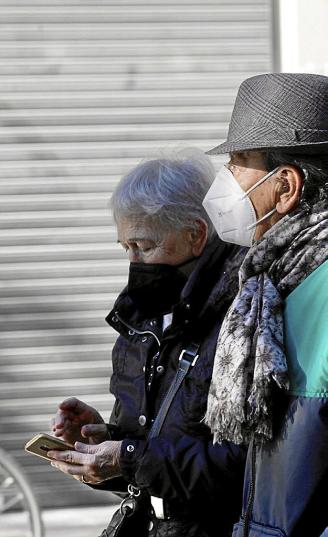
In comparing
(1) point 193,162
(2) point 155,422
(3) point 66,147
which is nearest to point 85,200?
(3) point 66,147

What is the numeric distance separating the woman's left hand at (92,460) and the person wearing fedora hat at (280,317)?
1.99 ft

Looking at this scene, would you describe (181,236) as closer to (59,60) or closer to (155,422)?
(155,422)

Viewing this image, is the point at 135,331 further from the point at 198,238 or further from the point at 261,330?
the point at 261,330

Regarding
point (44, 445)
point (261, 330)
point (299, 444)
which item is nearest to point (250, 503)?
point (299, 444)

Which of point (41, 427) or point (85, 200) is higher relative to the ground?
point (85, 200)

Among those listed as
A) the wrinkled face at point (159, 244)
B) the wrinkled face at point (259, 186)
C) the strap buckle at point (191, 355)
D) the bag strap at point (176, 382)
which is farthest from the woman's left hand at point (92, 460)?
the wrinkled face at point (259, 186)

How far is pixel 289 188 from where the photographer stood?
2.27m

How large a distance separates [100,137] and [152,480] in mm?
3954

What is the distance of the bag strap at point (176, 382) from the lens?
2836 millimetres

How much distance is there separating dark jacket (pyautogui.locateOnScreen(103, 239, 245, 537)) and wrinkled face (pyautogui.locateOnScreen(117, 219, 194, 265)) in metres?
0.09

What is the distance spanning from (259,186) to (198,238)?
2.63ft

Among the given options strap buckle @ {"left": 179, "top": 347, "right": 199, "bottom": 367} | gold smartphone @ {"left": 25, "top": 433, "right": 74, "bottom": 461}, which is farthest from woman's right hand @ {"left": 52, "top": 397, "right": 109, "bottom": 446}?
strap buckle @ {"left": 179, "top": 347, "right": 199, "bottom": 367}

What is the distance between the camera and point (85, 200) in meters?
6.44

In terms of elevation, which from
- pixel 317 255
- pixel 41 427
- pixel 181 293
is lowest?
pixel 41 427
